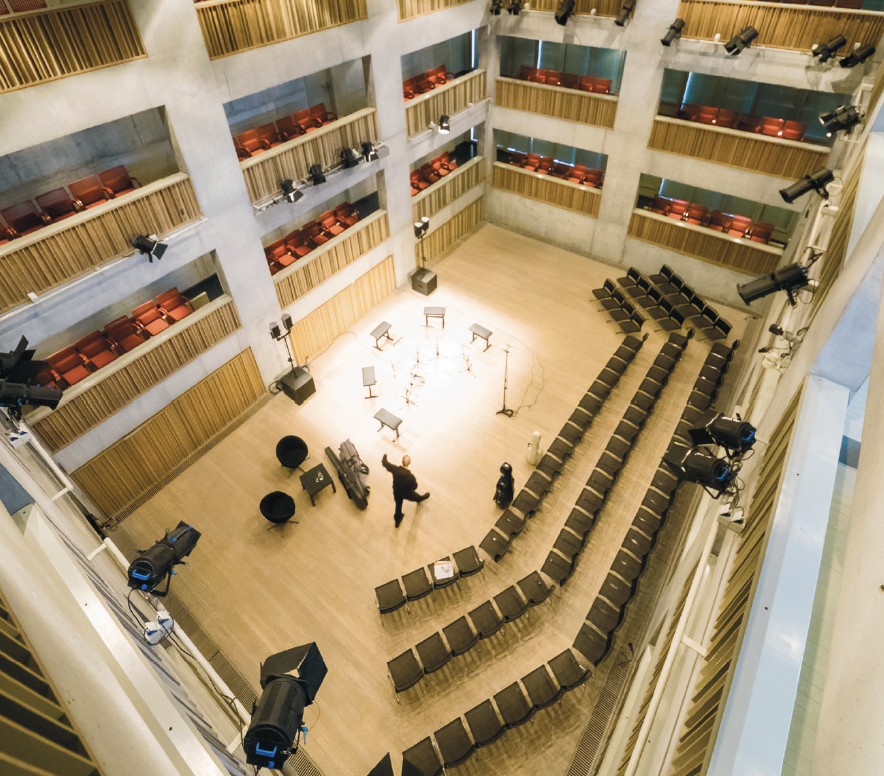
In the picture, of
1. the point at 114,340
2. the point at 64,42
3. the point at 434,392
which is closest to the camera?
the point at 64,42

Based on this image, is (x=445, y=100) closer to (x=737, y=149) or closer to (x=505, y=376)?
(x=737, y=149)

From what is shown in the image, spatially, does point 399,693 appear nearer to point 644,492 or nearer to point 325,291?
point 644,492

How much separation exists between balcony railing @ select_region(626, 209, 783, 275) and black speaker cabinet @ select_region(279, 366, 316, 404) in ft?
29.6

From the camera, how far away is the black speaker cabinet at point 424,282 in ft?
44.4

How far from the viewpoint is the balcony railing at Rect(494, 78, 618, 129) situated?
40.8 ft

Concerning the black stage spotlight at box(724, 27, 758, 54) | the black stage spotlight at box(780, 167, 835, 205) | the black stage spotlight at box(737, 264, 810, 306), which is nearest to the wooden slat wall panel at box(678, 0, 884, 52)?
the black stage spotlight at box(724, 27, 758, 54)

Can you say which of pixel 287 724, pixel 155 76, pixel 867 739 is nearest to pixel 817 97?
pixel 155 76

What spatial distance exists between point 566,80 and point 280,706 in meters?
14.3

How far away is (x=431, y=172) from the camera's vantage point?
46.2 ft

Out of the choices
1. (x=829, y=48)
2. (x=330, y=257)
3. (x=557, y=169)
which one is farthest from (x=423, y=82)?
(x=829, y=48)

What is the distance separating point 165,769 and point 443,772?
5.68m

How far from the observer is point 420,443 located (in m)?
10.3

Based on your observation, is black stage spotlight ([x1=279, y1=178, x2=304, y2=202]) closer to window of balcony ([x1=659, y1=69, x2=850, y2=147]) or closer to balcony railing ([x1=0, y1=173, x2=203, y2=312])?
balcony railing ([x1=0, y1=173, x2=203, y2=312])

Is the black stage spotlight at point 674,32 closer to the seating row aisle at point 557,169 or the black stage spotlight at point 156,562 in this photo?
the seating row aisle at point 557,169
